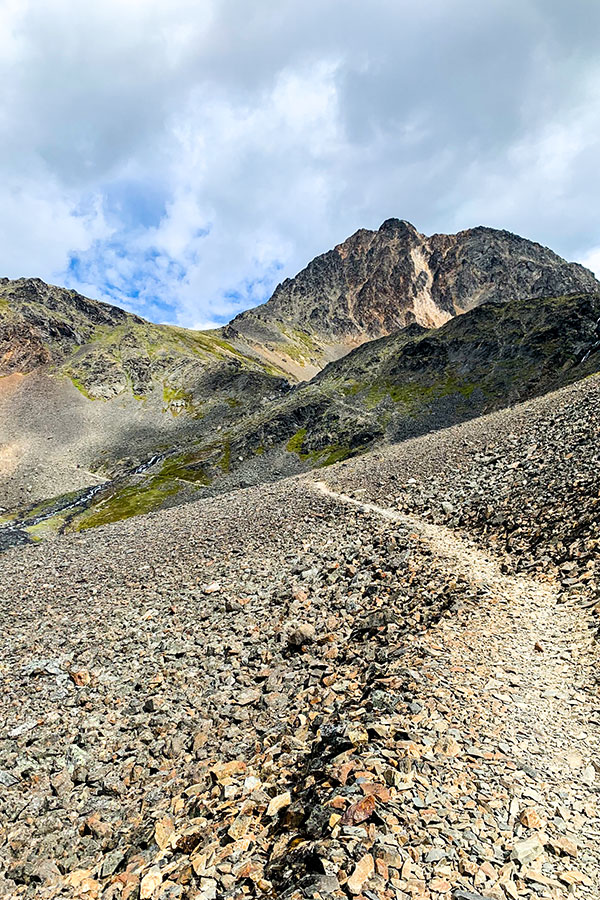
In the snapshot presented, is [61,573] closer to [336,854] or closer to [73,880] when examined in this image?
[73,880]

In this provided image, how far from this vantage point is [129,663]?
20.2 metres

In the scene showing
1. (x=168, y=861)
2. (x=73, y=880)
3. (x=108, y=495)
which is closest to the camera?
(x=168, y=861)

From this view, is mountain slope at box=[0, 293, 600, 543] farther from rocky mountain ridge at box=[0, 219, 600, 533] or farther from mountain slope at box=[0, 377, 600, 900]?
mountain slope at box=[0, 377, 600, 900]

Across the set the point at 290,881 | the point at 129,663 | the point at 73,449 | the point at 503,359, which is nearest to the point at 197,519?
the point at 129,663

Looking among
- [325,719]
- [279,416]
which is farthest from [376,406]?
[325,719]

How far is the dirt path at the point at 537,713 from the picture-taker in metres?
7.70

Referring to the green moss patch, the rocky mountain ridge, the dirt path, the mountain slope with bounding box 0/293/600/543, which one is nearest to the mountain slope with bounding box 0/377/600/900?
the dirt path

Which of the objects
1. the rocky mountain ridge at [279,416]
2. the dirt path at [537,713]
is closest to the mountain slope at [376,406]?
the rocky mountain ridge at [279,416]

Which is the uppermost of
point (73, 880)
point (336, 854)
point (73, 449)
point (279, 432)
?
point (73, 449)

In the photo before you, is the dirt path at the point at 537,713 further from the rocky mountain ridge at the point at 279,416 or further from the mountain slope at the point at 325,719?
the rocky mountain ridge at the point at 279,416

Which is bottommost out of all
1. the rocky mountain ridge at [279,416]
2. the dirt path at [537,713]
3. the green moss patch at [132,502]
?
the dirt path at [537,713]

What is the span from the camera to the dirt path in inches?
303

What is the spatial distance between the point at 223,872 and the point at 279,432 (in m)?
116

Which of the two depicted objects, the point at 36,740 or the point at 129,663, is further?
the point at 129,663
